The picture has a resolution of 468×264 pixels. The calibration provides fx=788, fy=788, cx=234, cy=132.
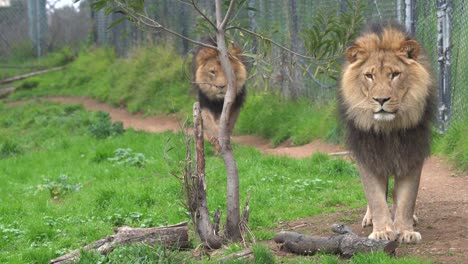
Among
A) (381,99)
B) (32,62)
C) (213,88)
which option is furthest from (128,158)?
(32,62)

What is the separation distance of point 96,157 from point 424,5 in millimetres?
4781

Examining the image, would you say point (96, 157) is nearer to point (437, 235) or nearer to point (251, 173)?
point (251, 173)

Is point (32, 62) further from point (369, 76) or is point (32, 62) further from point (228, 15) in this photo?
point (369, 76)

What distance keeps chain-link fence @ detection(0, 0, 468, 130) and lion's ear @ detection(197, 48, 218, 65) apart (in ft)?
1.60

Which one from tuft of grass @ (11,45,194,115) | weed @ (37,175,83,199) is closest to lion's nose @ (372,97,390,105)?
weed @ (37,175,83,199)

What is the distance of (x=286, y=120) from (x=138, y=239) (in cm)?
736

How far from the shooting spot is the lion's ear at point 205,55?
11.3 m

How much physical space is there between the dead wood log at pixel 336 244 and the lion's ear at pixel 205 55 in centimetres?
611

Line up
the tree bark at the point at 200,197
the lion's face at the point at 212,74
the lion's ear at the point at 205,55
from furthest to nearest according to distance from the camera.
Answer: the lion's ear at the point at 205,55 → the lion's face at the point at 212,74 → the tree bark at the point at 200,197

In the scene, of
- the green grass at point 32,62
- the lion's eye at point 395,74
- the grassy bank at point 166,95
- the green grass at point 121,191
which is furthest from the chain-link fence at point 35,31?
the lion's eye at point 395,74

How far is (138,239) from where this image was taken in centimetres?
539

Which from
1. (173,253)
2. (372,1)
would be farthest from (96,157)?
(173,253)

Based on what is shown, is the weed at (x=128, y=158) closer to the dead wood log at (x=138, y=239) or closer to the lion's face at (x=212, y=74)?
the lion's face at (x=212, y=74)

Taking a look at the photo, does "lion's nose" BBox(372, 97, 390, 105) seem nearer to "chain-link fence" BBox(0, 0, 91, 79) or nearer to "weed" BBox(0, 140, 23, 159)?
"weed" BBox(0, 140, 23, 159)
